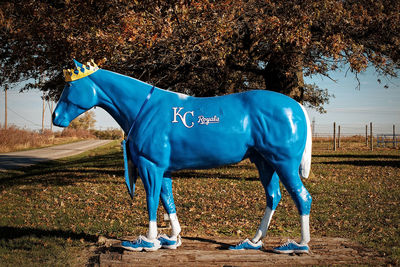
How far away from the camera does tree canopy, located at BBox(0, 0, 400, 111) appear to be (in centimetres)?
847

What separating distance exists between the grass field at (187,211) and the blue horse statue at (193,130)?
1673mm

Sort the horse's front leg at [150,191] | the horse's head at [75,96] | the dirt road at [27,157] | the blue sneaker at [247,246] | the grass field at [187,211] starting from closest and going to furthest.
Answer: the horse's front leg at [150,191], the horse's head at [75,96], the blue sneaker at [247,246], the grass field at [187,211], the dirt road at [27,157]

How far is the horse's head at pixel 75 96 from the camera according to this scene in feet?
15.4

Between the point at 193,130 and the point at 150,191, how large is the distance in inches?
37.6

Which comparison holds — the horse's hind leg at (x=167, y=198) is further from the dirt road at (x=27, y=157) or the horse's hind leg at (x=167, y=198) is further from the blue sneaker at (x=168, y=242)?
the dirt road at (x=27, y=157)

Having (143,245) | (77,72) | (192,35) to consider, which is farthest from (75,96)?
(192,35)

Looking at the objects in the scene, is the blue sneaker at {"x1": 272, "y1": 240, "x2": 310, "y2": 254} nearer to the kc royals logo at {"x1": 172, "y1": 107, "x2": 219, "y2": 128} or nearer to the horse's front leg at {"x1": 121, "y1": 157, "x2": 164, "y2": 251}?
the horse's front leg at {"x1": 121, "y1": 157, "x2": 164, "y2": 251}

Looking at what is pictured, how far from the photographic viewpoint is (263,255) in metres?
4.68

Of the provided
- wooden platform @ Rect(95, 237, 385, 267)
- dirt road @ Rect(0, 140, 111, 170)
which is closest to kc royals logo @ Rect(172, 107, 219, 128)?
wooden platform @ Rect(95, 237, 385, 267)

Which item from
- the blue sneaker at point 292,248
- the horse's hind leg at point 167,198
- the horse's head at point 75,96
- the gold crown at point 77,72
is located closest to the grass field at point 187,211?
the blue sneaker at point 292,248

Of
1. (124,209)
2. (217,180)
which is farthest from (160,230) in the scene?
(217,180)

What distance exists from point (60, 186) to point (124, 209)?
4272mm

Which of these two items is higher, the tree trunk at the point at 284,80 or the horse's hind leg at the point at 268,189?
the tree trunk at the point at 284,80

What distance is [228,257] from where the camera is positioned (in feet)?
15.3
